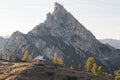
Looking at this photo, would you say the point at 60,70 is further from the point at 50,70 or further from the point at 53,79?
the point at 53,79

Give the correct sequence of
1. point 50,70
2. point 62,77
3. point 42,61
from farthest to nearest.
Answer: point 42,61
point 50,70
point 62,77

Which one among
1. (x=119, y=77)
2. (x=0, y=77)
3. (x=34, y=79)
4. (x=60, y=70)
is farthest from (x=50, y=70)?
(x=119, y=77)

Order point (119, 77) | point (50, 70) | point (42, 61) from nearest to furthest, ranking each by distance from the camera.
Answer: point (50, 70) → point (119, 77) → point (42, 61)

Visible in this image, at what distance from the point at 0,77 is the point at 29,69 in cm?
1584

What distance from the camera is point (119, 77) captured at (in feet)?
534

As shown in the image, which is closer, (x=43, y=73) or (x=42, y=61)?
(x=43, y=73)

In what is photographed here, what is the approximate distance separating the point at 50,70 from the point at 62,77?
12.2 meters

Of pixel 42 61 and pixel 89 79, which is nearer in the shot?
pixel 89 79

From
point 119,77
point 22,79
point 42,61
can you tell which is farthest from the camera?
point 42,61

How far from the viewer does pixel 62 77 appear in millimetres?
140375

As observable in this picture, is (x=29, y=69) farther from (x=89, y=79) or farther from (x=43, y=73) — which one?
(x=89, y=79)

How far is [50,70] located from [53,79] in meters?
13.9

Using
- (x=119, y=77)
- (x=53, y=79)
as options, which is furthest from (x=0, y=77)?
(x=119, y=77)

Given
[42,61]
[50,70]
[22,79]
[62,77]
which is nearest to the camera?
[22,79]
